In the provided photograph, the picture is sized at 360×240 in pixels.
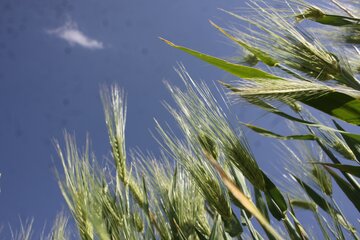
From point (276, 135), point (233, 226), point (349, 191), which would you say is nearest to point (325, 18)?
point (276, 135)

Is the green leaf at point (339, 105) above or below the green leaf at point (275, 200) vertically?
above

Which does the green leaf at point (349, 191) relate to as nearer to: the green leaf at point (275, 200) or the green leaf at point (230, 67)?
the green leaf at point (275, 200)

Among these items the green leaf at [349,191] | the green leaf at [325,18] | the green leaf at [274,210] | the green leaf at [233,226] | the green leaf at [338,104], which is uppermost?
the green leaf at [325,18]

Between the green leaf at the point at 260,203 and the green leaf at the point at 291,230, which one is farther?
the green leaf at the point at 260,203

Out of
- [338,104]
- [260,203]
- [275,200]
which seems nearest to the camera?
[338,104]

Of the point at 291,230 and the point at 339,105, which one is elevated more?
the point at 339,105

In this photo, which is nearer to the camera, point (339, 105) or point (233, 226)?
point (339, 105)

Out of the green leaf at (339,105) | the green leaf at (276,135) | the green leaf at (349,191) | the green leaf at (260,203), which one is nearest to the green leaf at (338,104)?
the green leaf at (339,105)

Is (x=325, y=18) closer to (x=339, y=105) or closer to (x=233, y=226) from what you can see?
(x=339, y=105)

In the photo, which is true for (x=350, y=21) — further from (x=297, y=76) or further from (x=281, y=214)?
(x=281, y=214)

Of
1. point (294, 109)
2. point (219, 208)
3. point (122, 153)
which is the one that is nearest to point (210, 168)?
point (219, 208)

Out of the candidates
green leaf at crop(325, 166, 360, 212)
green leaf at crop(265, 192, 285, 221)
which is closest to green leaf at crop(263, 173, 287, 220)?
green leaf at crop(265, 192, 285, 221)

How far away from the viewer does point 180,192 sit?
3.58ft

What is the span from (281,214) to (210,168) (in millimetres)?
177
